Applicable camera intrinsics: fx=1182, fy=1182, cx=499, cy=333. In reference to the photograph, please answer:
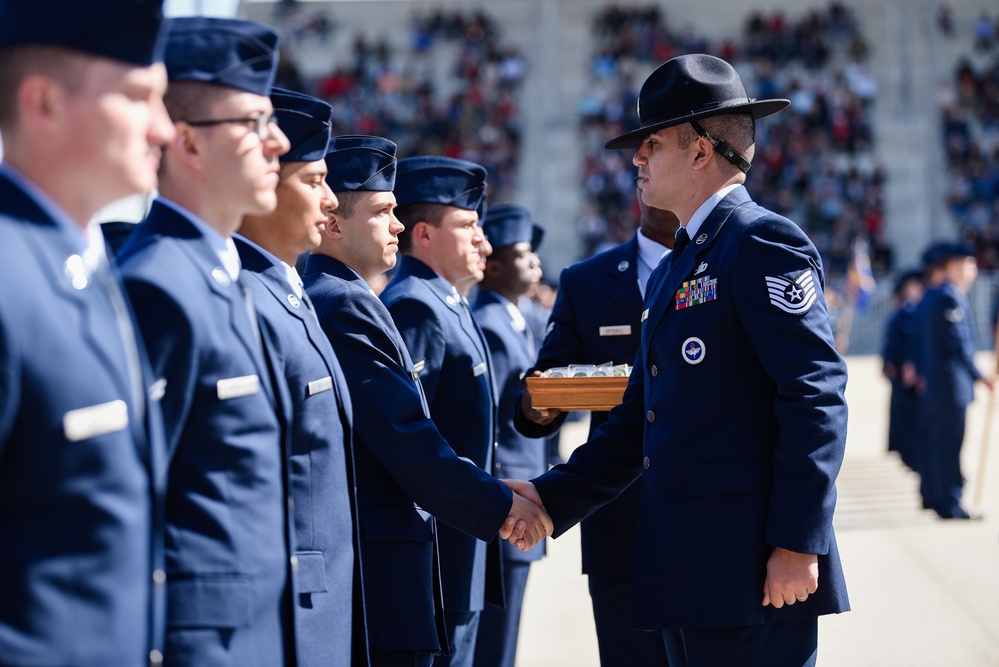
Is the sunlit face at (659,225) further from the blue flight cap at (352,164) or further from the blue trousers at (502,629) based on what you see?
the blue trousers at (502,629)

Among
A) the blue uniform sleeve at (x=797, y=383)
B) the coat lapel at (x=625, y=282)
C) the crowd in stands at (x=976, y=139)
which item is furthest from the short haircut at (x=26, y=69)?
the crowd in stands at (x=976, y=139)

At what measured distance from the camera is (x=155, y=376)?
6.72ft

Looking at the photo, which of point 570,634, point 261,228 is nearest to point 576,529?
point 570,634

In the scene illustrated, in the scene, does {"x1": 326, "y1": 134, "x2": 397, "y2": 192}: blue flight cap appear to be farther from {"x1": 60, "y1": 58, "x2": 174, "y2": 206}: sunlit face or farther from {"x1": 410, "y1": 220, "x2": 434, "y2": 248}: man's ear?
{"x1": 60, "y1": 58, "x2": 174, "y2": 206}: sunlit face

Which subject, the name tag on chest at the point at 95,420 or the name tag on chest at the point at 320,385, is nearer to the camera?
the name tag on chest at the point at 95,420

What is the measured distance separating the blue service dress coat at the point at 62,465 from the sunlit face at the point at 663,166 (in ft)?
6.35

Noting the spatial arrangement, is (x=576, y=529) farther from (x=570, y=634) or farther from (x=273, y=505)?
(x=273, y=505)

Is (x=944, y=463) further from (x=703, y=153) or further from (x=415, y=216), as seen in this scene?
(x=703, y=153)

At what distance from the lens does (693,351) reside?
306 cm

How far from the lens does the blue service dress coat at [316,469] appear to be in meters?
2.65

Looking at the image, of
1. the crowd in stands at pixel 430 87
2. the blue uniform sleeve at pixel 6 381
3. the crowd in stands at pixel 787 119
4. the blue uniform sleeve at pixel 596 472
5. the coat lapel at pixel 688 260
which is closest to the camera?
the blue uniform sleeve at pixel 6 381

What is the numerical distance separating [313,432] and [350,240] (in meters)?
1.05

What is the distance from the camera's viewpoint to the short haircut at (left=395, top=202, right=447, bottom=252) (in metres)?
4.46

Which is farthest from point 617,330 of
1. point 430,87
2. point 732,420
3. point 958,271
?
point 430,87
